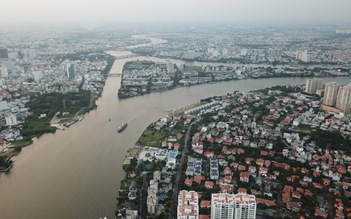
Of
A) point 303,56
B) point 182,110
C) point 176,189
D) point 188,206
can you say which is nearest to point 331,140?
point 176,189

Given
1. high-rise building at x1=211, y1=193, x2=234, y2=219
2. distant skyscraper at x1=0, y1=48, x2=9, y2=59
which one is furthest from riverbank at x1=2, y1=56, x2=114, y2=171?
distant skyscraper at x1=0, y1=48, x2=9, y2=59

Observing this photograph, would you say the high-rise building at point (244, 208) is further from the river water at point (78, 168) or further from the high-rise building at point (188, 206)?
the river water at point (78, 168)

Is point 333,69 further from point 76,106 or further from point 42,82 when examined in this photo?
point 42,82

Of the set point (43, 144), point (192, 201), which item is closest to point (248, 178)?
point (192, 201)

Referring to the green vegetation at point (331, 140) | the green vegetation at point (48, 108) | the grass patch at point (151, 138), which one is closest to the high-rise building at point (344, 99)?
the green vegetation at point (331, 140)

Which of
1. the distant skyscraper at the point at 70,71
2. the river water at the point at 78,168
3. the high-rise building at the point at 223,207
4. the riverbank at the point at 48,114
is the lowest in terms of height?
the river water at the point at 78,168

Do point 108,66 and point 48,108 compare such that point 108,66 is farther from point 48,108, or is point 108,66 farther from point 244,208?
point 244,208
